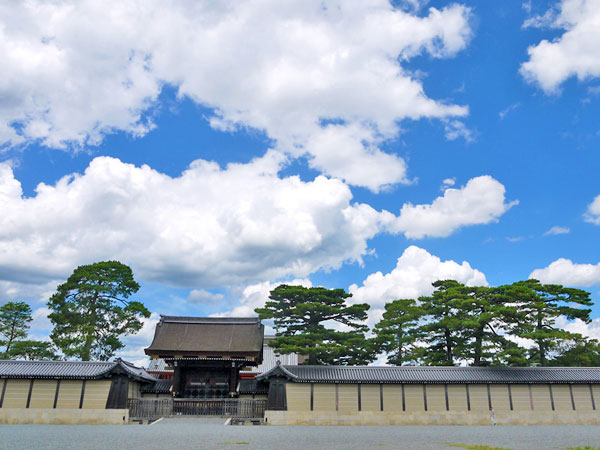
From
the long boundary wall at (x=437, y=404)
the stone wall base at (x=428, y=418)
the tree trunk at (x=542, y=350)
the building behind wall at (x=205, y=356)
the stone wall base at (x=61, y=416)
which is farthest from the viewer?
the building behind wall at (x=205, y=356)

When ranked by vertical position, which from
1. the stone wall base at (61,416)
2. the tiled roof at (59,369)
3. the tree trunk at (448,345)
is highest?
the tree trunk at (448,345)

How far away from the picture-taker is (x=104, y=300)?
35.9 m

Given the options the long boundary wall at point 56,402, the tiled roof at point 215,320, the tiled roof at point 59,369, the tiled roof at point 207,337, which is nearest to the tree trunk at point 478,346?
the tiled roof at point 207,337

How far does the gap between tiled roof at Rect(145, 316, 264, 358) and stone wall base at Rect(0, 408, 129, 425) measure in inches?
282

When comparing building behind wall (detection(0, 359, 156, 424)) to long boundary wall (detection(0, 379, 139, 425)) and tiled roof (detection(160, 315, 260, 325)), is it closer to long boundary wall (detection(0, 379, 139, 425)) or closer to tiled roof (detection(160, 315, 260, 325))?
long boundary wall (detection(0, 379, 139, 425))

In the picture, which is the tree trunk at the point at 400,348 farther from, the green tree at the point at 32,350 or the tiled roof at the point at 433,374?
the green tree at the point at 32,350

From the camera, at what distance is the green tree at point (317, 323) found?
99.2 ft

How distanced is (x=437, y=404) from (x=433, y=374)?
5.93ft

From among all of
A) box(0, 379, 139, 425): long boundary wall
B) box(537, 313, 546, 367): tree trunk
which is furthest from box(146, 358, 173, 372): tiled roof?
box(537, 313, 546, 367): tree trunk

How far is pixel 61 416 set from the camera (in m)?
24.6

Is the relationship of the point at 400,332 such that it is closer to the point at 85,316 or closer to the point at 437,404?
the point at 437,404

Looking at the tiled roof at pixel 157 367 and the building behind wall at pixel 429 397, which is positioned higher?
the tiled roof at pixel 157 367

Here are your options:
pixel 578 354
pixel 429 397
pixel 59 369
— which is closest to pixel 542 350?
pixel 578 354

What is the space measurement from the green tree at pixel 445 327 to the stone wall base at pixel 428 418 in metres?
5.14
